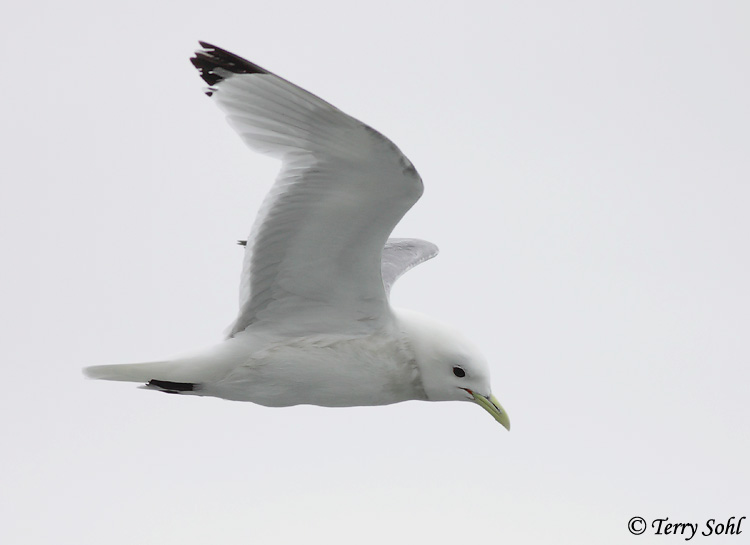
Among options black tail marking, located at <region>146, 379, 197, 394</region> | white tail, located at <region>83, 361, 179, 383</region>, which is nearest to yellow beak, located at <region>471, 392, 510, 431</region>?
black tail marking, located at <region>146, 379, 197, 394</region>

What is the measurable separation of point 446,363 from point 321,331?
2.56 ft

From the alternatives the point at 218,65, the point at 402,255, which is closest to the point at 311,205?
the point at 218,65

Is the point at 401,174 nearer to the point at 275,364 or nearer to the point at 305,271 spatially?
the point at 305,271

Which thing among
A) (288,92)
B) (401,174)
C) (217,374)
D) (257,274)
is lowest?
(217,374)

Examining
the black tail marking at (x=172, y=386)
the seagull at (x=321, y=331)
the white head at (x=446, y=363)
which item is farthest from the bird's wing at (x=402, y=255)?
the black tail marking at (x=172, y=386)

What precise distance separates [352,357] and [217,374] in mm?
819

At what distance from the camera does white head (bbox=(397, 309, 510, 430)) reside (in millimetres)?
7590

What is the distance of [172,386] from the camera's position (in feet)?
24.8

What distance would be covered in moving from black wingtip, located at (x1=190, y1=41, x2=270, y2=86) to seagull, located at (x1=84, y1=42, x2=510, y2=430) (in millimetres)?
564

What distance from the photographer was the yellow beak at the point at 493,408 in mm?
7730

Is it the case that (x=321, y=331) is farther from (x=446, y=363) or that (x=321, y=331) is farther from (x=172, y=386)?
(x=172, y=386)

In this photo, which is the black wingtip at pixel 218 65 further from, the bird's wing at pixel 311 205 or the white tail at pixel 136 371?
the white tail at pixel 136 371

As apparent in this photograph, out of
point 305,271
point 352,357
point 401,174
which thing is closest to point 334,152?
point 401,174

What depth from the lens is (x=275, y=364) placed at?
754cm
